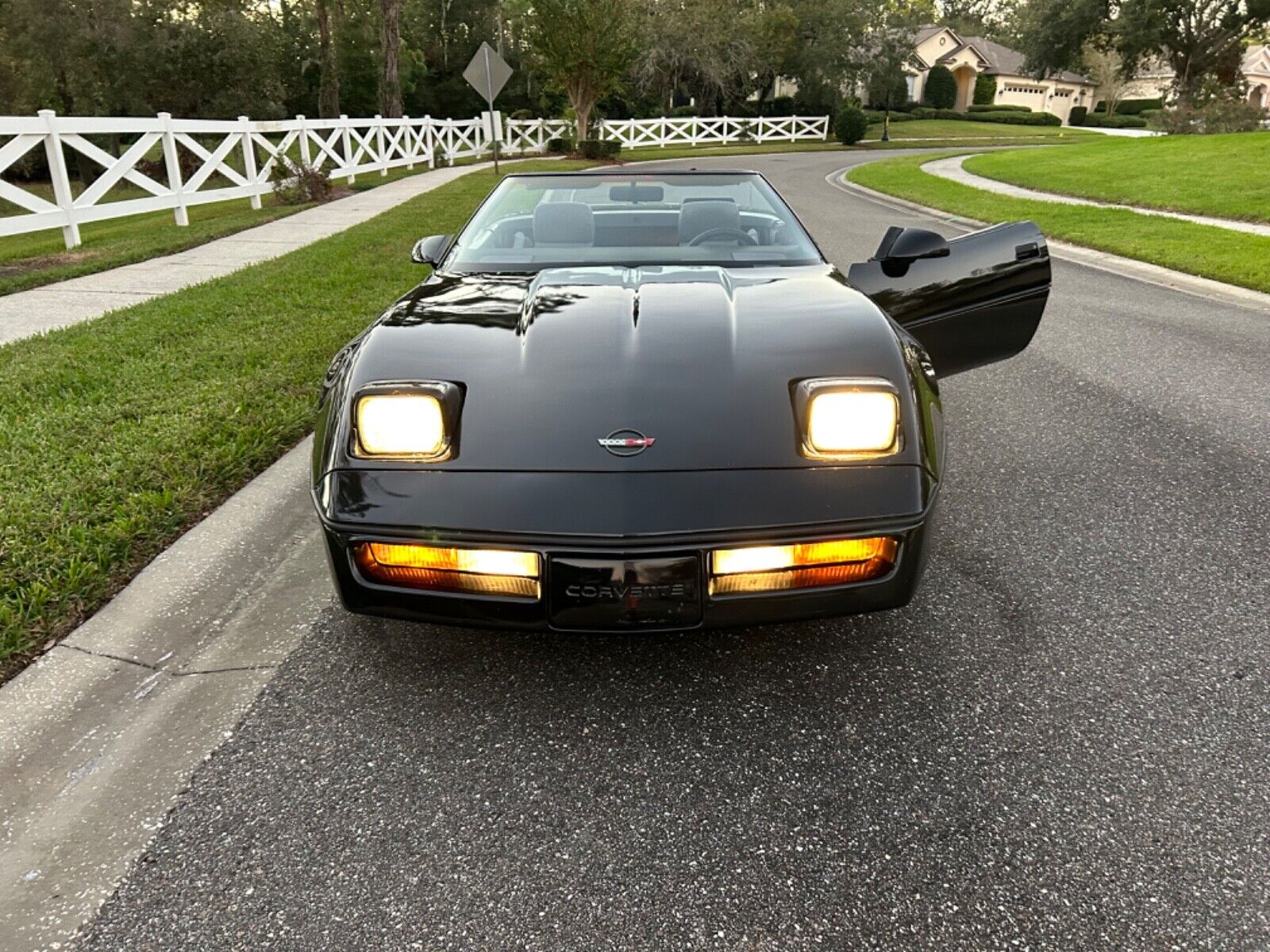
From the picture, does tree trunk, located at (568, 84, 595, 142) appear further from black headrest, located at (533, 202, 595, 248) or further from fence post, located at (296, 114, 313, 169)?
black headrest, located at (533, 202, 595, 248)

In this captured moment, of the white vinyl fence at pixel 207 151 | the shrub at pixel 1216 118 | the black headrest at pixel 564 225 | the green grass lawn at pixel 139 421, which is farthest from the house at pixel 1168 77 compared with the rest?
the black headrest at pixel 564 225

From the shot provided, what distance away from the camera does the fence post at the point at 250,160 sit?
13969mm

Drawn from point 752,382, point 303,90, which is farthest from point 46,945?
point 303,90

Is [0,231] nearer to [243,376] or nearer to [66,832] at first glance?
[243,376]

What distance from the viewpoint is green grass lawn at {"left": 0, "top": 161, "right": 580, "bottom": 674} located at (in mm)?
2793

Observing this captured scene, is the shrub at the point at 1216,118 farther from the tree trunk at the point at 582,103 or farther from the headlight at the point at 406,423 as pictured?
the headlight at the point at 406,423

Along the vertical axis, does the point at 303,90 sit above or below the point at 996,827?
above

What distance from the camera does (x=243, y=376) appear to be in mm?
4691

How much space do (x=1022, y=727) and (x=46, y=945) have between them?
2.14 m

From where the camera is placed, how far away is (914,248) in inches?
126

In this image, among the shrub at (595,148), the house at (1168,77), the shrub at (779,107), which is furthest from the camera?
the house at (1168,77)

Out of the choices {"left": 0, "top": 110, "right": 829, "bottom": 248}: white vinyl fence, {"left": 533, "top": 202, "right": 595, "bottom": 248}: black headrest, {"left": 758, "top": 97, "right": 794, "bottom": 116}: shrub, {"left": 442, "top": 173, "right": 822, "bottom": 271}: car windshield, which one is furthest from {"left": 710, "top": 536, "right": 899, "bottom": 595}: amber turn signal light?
{"left": 758, "top": 97, "right": 794, "bottom": 116}: shrub

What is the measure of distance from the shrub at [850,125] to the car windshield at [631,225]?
37.2 metres

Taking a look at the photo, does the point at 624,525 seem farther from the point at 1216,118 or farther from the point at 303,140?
the point at 1216,118
